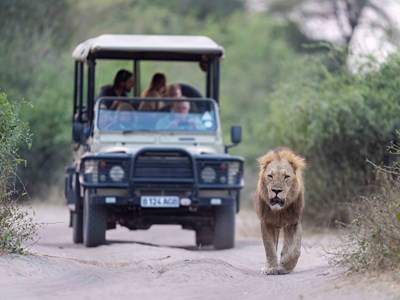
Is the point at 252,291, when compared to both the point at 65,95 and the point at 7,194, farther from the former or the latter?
the point at 65,95

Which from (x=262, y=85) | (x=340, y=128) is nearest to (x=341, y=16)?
(x=262, y=85)

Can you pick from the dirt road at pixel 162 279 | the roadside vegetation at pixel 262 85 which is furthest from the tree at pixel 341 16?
Answer: the dirt road at pixel 162 279

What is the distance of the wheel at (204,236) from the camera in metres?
15.0

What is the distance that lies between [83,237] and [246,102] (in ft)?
78.4

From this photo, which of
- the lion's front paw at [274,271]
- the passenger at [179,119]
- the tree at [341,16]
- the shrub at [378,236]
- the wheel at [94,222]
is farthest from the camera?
the tree at [341,16]

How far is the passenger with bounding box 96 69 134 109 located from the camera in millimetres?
15422

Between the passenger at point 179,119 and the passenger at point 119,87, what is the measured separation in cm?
95

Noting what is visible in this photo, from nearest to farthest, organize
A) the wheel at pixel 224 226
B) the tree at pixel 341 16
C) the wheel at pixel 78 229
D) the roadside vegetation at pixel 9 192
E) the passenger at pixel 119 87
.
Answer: the roadside vegetation at pixel 9 192 → the wheel at pixel 224 226 → the wheel at pixel 78 229 → the passenger at pixel 119 87 → the tree at pixel 341 16

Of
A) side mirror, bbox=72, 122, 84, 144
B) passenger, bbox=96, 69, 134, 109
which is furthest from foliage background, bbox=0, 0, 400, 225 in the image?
side mirror, bbox=72, 122, 84, 144

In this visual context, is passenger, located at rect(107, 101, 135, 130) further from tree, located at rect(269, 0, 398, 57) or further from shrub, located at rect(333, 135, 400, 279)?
tree, located at rect(269, 0, 398, 57)

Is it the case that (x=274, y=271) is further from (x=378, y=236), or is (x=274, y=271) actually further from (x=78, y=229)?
(x=78, y=229)

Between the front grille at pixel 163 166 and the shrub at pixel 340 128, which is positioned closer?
the front grille at pixel 163 166

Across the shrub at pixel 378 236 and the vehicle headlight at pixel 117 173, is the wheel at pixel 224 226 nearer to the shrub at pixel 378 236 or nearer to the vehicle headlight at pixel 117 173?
the vehicle headlight at pixel 117 173

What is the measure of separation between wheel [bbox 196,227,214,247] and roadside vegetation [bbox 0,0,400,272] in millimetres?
1714
